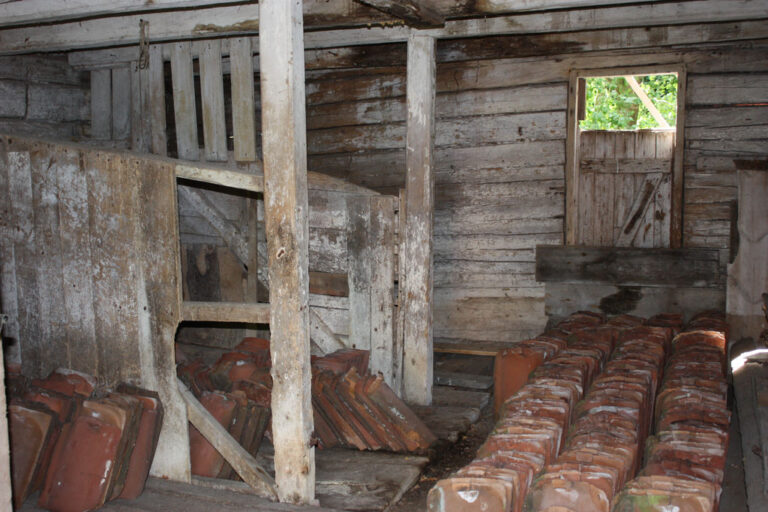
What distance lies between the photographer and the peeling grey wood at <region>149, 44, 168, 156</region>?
276 inches

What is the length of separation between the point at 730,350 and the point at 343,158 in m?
4.41

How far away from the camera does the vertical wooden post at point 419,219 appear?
630 cm

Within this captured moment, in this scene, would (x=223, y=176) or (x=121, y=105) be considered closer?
(x=223, y=176)

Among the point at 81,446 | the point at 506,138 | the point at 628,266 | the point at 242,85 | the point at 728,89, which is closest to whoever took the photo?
the point at 81,446

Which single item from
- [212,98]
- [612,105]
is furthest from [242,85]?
[612,105]

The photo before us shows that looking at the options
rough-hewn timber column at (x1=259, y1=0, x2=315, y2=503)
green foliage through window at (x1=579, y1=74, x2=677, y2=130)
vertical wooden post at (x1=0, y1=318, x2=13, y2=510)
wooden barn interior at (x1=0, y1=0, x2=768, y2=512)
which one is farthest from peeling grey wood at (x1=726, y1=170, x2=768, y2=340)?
Answer: green foliage through window at (x1=579, y1=74, x2=677, y2=130)

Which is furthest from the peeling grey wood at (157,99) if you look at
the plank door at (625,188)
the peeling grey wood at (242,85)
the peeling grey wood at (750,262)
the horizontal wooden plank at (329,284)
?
the peeling grey wood at (750,262)

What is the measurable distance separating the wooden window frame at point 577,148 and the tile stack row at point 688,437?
4.91 ft

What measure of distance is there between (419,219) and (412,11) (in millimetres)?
1890

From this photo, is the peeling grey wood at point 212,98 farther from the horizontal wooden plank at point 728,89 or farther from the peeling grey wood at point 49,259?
the horizontal wooden plank at point 728,89

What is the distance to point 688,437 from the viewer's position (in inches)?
157

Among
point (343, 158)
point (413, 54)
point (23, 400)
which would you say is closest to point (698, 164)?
point (413, 54)

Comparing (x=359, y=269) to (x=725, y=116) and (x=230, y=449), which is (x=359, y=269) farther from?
(x=725, y=116)

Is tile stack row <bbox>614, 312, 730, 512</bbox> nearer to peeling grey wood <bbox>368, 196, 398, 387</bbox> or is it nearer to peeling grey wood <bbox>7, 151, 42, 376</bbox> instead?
peeling grey wood <bbox>368, 196, 398, 387</bbox>
